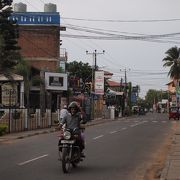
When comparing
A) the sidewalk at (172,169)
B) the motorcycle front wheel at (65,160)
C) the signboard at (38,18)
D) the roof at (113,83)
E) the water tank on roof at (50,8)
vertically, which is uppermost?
the water tank on roof at (50,8)

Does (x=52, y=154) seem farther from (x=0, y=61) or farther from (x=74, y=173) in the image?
(x=0, y=61)

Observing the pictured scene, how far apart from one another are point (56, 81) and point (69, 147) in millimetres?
37906

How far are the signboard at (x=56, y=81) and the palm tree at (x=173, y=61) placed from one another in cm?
5035

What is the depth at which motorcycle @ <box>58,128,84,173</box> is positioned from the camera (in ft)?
48.4

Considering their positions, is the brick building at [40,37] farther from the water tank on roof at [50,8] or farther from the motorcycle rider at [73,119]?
the motorcycle rider at [73,119]

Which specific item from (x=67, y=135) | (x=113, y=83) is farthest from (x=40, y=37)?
(x=113, y=83)

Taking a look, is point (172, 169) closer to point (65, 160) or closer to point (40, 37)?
point (65, 160)

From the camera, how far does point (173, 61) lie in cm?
10275

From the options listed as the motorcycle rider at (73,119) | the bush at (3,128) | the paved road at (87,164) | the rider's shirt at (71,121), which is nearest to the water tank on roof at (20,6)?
the bush at (3,128)

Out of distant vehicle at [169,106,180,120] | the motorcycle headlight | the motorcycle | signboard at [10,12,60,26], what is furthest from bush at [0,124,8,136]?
distant vehicle at [169,106,180,120]

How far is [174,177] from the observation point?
518 inches

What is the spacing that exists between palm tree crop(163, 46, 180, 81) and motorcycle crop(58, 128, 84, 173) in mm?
87136

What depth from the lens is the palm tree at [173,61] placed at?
3984 inches

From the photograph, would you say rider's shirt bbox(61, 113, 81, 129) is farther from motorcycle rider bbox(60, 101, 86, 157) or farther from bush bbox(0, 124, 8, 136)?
bush bbox(0, 124, 8, 136)
